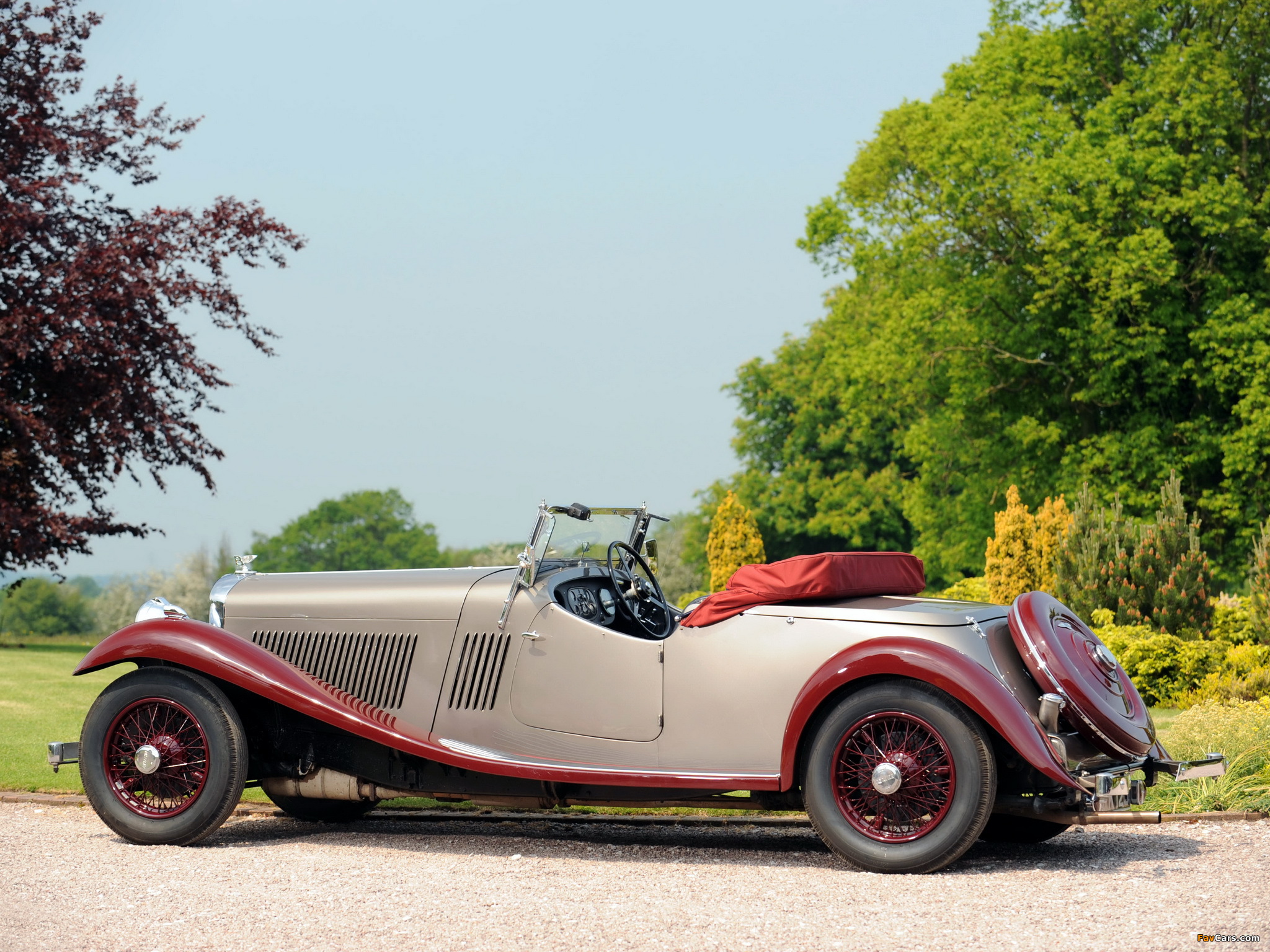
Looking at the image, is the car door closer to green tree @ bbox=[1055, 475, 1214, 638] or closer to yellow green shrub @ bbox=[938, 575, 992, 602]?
green tree @ bbox=[1055, 475, 1214, 638]

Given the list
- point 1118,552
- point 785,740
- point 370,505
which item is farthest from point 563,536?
point 370,505

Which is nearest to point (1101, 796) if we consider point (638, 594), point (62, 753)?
point (638, 594)

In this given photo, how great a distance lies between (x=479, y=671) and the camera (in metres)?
6.58

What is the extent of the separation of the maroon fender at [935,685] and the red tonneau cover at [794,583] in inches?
17.1

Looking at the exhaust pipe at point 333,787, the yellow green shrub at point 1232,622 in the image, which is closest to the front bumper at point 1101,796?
the exhaust pipe at point 333,787

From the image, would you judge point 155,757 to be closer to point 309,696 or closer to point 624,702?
point 309,696

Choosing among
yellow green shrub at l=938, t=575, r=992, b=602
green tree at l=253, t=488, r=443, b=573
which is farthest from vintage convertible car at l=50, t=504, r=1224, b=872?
green tree at l=253, t=488, r=443, b=573

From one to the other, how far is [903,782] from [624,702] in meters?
1.39

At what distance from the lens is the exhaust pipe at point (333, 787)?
6.70 m

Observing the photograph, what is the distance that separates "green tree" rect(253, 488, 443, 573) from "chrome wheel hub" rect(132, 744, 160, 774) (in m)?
61.7

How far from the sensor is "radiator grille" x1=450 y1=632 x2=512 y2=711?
21.4ft

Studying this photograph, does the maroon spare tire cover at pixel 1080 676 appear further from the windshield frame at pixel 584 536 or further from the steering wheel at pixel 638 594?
the windshield frame at pixel 584 536

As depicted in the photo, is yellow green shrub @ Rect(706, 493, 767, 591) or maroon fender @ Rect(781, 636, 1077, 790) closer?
maroon fender @ Rect(781, 636, 1077, 790)

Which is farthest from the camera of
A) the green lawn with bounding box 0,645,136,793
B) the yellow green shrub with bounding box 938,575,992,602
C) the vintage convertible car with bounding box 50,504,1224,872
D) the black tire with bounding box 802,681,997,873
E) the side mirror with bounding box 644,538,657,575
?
the yellow green shrub with bounding box 938,575,992,602
